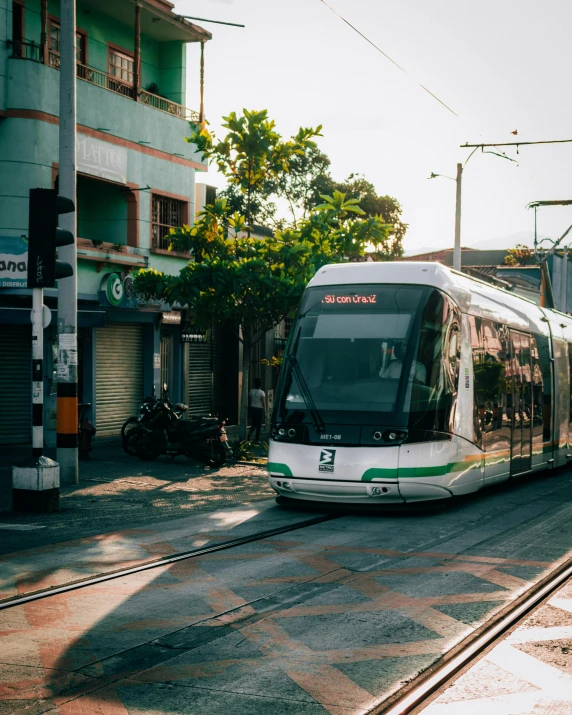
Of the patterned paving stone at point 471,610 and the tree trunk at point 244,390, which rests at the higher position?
the tree trunk at point 244,390

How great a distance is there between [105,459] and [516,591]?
12498 mm

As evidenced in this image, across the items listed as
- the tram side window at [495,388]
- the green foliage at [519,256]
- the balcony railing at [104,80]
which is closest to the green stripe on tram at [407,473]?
the tram side window at [495,388]

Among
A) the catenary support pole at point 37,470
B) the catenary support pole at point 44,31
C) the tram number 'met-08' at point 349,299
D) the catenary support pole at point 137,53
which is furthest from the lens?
the catenary support pole at point 137,53

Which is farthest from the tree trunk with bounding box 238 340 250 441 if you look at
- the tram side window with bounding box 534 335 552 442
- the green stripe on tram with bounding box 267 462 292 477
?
the green stripe on tram with bounding box 267 462 292 477

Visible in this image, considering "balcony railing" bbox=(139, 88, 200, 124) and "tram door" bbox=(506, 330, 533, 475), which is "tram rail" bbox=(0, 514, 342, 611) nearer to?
"tram door" bbox=(506, 330, 533, 475)

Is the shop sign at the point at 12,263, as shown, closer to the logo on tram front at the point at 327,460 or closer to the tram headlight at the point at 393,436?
the logo on tram front at the point at 327,460

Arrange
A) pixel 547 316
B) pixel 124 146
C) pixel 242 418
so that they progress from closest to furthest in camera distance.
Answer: pixel 547 316, pixel 242 418, pixel 124 146

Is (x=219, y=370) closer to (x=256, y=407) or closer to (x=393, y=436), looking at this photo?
(x=256, y=407)

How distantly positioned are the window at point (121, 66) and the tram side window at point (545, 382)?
11889 millimetres

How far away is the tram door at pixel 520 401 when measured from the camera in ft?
51.0

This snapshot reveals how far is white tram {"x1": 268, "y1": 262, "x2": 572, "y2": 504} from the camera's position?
11.8 metres

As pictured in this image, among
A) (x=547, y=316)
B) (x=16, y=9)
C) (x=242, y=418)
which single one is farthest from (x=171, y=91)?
(x=547, y=316)

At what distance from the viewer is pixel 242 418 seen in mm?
20547

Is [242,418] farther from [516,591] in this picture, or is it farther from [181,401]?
[516,591]
